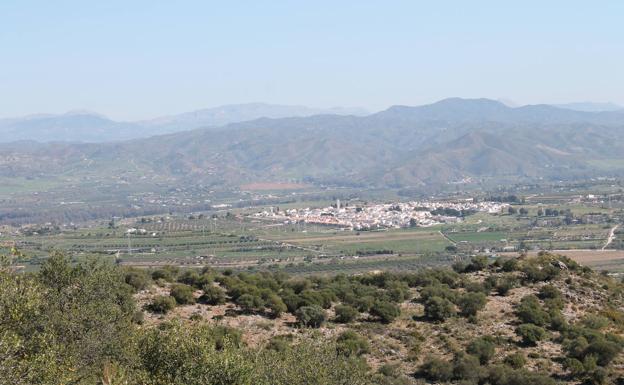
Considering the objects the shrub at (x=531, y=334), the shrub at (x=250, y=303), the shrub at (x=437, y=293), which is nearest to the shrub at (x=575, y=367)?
the shrub at (x=531, y=334)

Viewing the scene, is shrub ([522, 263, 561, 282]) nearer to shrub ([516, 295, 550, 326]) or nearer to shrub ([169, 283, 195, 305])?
shrub ([516, 295, 550, 326])

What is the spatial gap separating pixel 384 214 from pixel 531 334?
102 meters

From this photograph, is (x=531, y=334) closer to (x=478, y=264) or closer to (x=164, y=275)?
(x=478, y=264)

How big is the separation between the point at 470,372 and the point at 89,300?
11.9m

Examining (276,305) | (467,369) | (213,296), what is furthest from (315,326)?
(467,369)

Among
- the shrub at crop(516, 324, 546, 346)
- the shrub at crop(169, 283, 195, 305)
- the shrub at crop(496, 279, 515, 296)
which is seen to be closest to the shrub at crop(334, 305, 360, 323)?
the shrub at crop(169, 283, 195, 305)

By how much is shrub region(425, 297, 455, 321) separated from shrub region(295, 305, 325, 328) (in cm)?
451

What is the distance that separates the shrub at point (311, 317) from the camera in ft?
88.5

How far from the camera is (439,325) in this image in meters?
27.2

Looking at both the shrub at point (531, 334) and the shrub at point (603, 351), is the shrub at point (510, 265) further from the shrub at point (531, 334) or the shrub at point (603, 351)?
the shrub at point (603, 351)

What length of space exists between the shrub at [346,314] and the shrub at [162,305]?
22.0 ft

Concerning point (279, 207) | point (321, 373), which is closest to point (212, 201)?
point (279, 207)

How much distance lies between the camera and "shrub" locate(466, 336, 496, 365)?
23469 millimetres

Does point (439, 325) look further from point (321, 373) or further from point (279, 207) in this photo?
point (279, 207)
